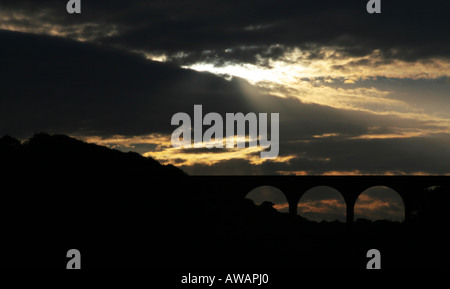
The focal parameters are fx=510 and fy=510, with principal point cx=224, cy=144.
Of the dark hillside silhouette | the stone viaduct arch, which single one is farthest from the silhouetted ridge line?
the stone viaduct arch

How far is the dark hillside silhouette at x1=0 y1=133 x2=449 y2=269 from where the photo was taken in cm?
4338

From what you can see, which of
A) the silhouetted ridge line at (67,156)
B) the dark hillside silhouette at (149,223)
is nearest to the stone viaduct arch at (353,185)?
the dark hillside silhouette at (149,223)

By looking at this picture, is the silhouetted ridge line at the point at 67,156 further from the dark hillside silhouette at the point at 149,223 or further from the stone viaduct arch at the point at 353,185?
the stone viaduct arch at the point at 353,185

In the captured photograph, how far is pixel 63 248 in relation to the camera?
41.9 meters

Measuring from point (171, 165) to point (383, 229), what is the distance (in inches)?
1160

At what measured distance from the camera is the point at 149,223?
159 feet

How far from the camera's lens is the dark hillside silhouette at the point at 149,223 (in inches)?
1708

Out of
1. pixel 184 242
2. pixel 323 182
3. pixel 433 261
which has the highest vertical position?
pixel 323 182

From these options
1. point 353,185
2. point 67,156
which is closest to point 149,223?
point 67,156

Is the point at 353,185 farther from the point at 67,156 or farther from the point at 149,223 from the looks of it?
the point at 67,156
